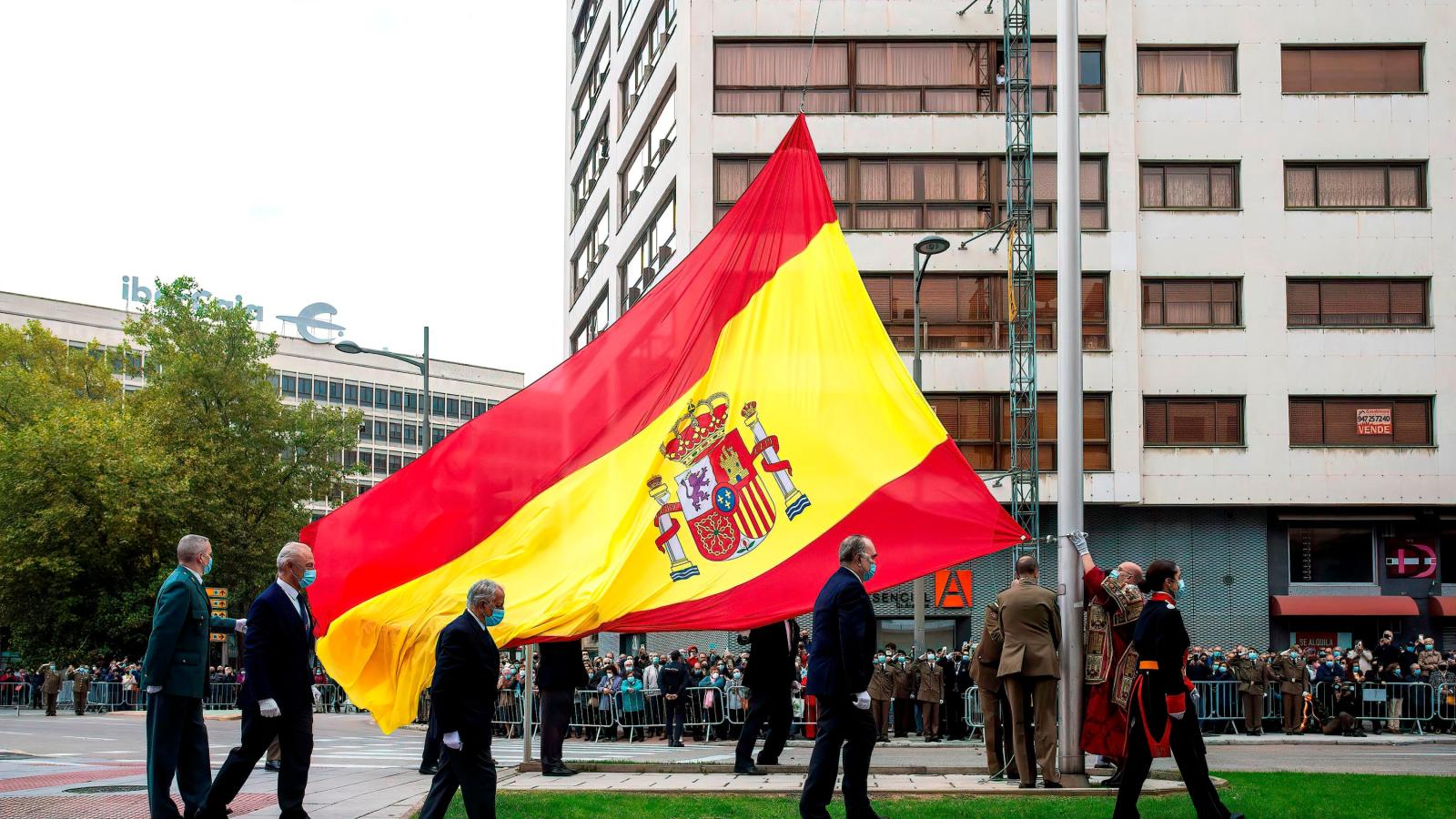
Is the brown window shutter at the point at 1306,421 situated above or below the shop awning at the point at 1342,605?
above

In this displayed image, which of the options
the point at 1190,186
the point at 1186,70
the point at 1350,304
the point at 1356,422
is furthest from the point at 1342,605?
the point at 1186,70

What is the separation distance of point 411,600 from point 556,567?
3.93ft

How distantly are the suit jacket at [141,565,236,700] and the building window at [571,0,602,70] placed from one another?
46.2m

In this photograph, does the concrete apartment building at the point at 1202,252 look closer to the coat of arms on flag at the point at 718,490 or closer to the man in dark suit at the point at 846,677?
the coat of arms on flag at the point at 718,490

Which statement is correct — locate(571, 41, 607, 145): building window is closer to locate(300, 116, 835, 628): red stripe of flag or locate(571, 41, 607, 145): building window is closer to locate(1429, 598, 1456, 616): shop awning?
locate(1429, 598, 1456, 616): shop awning

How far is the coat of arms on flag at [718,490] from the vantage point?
11367 millimetres

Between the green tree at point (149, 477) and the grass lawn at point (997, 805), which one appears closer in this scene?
the grass lawn at point (997, 805)

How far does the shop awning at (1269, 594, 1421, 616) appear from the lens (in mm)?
37031

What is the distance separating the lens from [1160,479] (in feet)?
124

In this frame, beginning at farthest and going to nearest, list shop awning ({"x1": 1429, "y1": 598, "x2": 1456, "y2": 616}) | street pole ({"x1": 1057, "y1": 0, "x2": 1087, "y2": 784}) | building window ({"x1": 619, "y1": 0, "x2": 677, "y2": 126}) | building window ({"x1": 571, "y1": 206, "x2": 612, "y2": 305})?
building window ({"x1": 571, "y1": 206, "x2": 612, "y2": 305})
building window ({"x1": 619, "y1": 0, "x2": 677, "y2": 126})
shop awning ({"x1": 1429, "y1": 598, "x2": 1456, "y2": 616})
street pole ({"x1": 1057, "y1": 0, "x2": 1087, "y2": 784})

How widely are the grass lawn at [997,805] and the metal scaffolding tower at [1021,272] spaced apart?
924 inches

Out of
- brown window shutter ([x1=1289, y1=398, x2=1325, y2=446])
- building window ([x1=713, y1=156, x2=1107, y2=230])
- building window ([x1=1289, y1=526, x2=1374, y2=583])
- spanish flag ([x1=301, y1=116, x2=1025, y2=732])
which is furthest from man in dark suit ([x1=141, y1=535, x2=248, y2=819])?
building window ([x1=1289, y1=526, x2=1374, y2=583])

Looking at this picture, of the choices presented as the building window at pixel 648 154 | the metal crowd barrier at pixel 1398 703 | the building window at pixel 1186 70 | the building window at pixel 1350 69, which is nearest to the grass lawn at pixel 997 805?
the metal crowd barrier at pixel 1398 703

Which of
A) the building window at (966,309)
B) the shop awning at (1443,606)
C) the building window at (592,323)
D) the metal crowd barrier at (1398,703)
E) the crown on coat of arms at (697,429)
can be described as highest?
the building window at (592,323)
